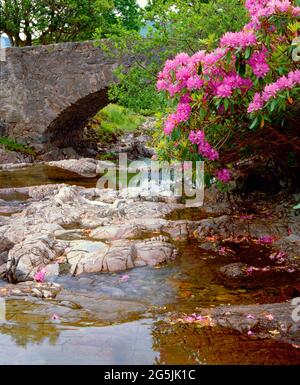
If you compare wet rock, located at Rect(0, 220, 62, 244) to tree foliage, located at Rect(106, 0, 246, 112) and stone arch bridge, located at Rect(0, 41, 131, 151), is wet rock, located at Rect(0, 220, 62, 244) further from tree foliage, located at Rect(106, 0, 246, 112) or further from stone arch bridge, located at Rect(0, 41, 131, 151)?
stone arch bridge, located at Rect(0, 41, 131, 151)

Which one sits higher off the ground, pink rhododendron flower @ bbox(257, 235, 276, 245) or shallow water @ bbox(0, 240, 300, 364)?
pink rhododendron flower @ bbox(257, 235, 276, 245)

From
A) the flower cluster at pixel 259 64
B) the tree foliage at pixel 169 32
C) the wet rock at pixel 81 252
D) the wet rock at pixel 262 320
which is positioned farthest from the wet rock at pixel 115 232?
the flower cluster at pixel 259 64

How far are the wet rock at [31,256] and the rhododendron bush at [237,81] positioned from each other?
2314 millimetres

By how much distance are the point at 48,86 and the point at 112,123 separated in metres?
10.9

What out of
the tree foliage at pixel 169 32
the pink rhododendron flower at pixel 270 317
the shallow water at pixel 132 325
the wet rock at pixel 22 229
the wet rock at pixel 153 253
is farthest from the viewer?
the tree foliage at pixel 169 32

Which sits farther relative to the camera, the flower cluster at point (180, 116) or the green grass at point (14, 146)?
the green grass at point (14, 146)

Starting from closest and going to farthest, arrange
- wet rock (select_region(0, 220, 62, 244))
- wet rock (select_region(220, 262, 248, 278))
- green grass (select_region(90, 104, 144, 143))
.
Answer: wet rock (select_region(220, 262, 248, 278))
wet rock (select_region(0, 220, 62, 244))
green grass (select_region(90, 104, 144, 143))

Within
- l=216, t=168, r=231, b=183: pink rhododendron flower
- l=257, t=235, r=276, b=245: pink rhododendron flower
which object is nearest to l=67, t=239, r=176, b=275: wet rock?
l=216, t=168, r=231, b=183: pink rhododendron flower

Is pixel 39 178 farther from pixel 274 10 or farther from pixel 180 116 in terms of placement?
pixel 274 10

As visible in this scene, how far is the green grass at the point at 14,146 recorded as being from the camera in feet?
68.4

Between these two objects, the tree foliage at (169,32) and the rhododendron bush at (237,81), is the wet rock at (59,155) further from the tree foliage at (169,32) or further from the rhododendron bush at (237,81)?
the rhododendron bush at (237,81)

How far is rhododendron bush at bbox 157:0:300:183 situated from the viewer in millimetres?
5324

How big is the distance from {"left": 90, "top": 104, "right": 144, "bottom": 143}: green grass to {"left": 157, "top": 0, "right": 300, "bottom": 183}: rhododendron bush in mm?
20489

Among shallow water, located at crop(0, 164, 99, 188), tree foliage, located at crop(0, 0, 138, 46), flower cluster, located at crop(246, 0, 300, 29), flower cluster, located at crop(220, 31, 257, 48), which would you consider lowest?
shallow water, located at crop(0, 164, 99, 188)
